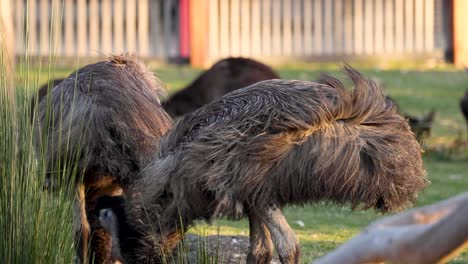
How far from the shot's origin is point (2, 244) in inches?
227

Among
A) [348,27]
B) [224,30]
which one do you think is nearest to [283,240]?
[224,30]

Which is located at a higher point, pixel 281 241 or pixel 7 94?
pixel 7 94

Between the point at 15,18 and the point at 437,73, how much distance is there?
730 centimetres

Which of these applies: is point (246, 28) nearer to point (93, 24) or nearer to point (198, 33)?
point (198, 33)

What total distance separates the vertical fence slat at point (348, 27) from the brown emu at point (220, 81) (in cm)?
795

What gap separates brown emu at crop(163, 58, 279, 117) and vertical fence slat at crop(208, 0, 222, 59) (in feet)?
21.3

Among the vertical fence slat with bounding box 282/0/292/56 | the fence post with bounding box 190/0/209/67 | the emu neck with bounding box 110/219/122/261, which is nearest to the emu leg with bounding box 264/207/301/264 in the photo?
the emu neck with bounding box 110/219/122/261

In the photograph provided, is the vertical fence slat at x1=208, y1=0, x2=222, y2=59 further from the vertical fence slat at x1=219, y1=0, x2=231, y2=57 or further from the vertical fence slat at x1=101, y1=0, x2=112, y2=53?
the vertical fence slat at x1=101, y1=0, x2=112, y2=53

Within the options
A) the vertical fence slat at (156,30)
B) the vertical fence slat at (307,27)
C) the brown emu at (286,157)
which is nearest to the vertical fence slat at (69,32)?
the vertical fence slat at (156,30)

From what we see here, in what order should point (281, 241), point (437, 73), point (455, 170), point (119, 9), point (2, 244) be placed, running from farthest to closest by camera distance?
1. point (119, 9)
2. point (437, 73)
3. point (455, 170)
4. point (281, 241)
5. point (2, 244)

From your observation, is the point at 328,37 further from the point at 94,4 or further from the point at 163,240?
the point at 163,240

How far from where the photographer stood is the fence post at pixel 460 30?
1950 centimetres

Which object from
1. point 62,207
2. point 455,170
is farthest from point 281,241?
point 455,170

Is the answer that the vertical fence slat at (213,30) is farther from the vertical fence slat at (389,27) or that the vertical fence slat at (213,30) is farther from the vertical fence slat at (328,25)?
the vertical fence slat at (389,27)
